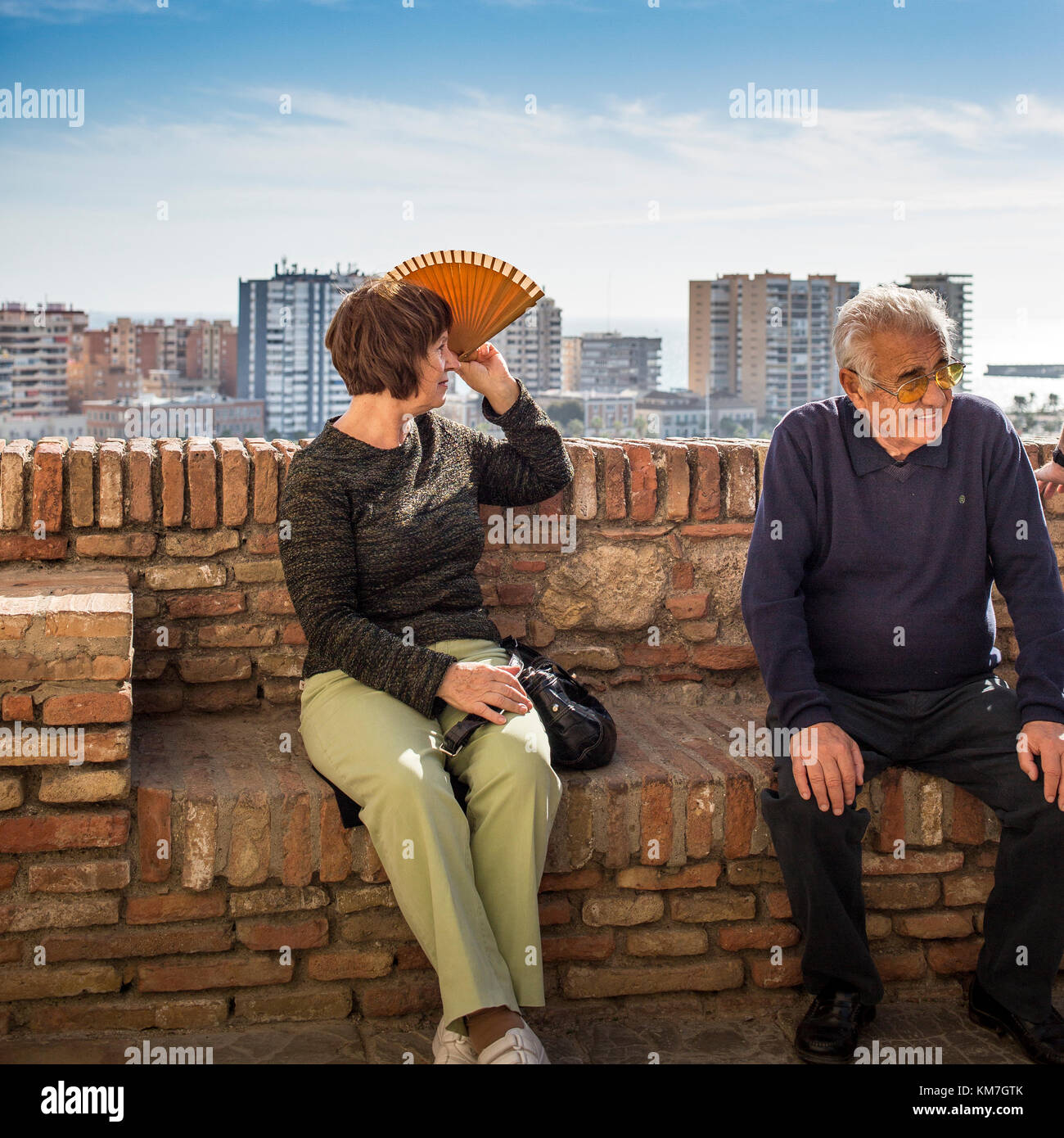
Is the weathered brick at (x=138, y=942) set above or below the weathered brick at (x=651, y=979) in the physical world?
above

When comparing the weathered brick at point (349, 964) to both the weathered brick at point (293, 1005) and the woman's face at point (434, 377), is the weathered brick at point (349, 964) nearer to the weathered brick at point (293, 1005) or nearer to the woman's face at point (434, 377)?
the weathered brick at point (293, 1005)

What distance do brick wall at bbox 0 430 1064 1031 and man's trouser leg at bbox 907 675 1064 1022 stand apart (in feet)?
0.40

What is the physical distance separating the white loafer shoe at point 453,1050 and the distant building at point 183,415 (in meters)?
47.5

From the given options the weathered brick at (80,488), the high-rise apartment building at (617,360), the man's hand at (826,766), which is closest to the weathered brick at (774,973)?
the man's hand at (826,766)

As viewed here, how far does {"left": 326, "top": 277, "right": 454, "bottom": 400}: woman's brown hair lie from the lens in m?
2.44

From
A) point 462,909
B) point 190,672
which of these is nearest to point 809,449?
point 462,909

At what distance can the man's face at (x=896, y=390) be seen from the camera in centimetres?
243

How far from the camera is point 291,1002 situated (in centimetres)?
235

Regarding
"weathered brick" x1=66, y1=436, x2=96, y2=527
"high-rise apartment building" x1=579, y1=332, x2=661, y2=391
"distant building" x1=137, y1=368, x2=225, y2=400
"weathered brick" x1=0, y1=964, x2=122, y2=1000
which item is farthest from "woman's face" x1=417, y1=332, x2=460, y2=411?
"high-rise apartment building" x1=579, y1=332, x2=661, y2=391

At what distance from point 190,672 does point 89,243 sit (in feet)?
328

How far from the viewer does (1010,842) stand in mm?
2316

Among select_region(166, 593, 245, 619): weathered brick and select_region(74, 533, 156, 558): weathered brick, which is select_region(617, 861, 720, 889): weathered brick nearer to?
select_region(166, 593, 245, 619): weathered brick
